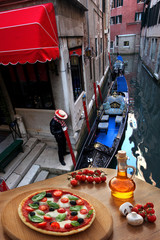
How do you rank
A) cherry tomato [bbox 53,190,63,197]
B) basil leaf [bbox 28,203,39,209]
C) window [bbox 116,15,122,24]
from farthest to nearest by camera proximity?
window [bbox 116,15,122,24]
cherry tomato [bbox 53,190,63,197]
basil leaf [bbox 28,203,39,209]

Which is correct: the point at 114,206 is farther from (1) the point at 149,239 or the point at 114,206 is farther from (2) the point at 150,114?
(2) the point at 150,114

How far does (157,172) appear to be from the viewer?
5.48m

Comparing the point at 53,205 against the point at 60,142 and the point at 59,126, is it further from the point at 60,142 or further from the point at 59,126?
the point at 60,142

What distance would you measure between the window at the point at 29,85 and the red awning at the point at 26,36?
1.17m

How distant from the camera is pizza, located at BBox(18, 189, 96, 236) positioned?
4.01 feet

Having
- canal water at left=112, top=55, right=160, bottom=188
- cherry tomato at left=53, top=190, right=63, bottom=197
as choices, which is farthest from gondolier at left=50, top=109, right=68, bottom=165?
canal water at left=112, top=55, right=160, bottom=188

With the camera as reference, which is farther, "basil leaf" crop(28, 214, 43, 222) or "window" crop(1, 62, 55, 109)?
"window" crop(1, 62, 55, 109)

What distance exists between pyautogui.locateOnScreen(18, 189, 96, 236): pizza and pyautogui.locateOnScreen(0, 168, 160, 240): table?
0.77 ft

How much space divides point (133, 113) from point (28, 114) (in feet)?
22.9

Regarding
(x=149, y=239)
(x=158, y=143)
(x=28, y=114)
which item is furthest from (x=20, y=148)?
(x=158, y=143)

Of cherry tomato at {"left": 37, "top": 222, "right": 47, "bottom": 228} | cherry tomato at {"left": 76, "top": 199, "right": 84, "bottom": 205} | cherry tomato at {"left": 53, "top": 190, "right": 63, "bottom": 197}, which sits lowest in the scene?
cherry tomato at {"left": 76, "top": 199, "right": 84, "bottom": 205}

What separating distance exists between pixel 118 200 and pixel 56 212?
69 centimetres

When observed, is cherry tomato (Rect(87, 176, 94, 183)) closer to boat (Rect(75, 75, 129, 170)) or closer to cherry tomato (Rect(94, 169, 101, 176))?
cherry tomato (Rect(94, 169, 101, 176))

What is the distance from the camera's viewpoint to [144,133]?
7.79m
